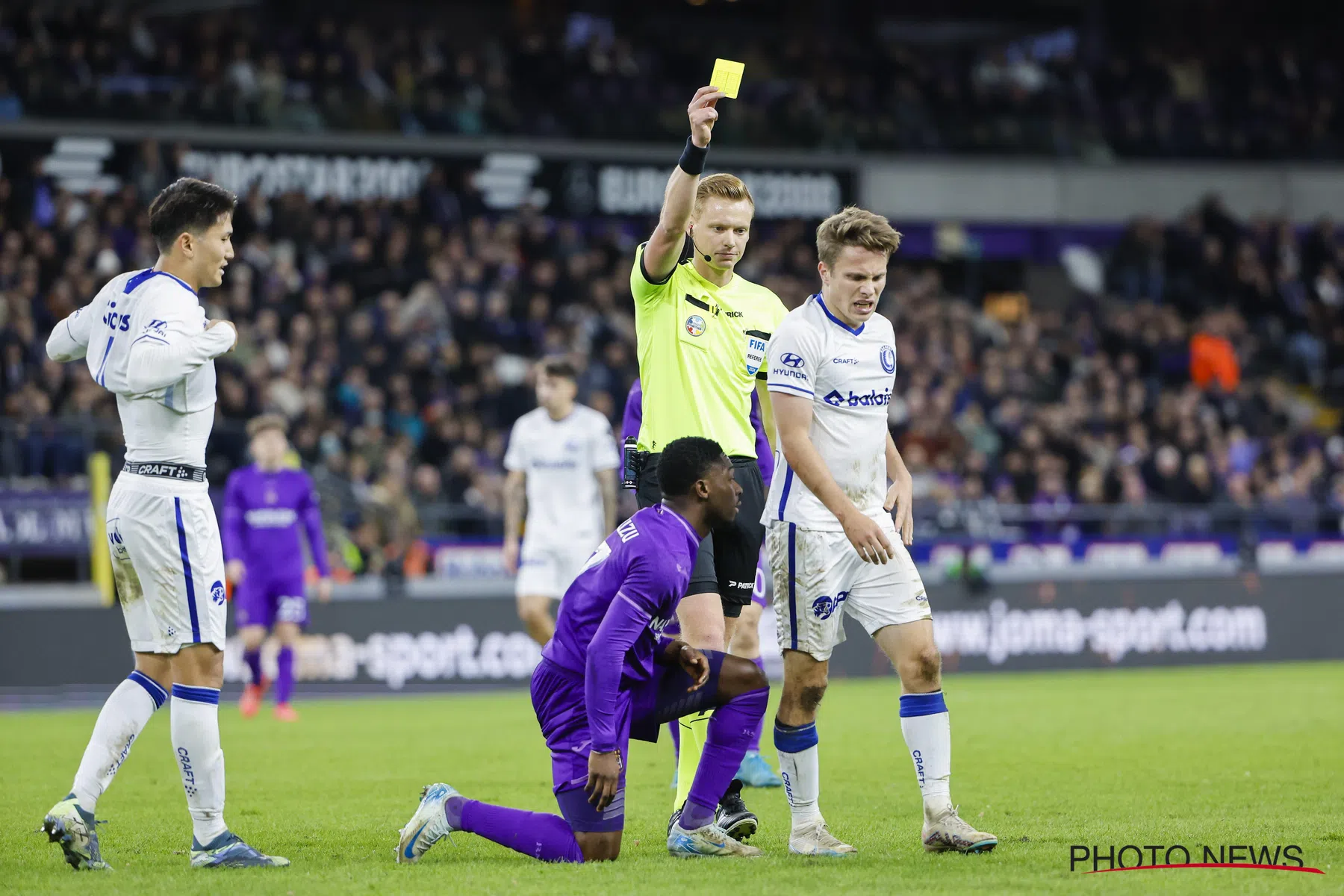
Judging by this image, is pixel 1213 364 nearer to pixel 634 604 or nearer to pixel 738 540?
pixel 738 540

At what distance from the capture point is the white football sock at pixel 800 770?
6250 mm

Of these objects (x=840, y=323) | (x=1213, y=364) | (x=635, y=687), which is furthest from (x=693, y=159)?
(x=1213, y=364)

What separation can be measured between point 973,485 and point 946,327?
6.12 m

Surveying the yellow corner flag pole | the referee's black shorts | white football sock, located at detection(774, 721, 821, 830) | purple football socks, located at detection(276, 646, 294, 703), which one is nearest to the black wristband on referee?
the referee's black shorts

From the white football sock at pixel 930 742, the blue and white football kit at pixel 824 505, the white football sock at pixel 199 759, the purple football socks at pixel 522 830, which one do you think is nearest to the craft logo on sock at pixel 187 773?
the white football sock at pixel 199 759

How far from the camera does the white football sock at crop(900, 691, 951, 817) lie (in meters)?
6.14

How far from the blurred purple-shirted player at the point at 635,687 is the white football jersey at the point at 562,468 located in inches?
248

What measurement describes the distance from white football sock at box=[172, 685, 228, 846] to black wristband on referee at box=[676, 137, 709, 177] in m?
2.78

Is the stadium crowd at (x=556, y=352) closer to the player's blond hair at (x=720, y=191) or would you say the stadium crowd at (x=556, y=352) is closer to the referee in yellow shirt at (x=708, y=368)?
the referee in yellow shirt at (x=708, y=368)

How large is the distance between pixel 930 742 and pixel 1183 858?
994 mm

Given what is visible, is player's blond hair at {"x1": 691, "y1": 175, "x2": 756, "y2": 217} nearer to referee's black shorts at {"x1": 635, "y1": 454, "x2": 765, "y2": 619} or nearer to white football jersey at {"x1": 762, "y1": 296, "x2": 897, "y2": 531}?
white football jersey at {"x1": 762, "y1": 296, "x2": 897, "y2": 531}

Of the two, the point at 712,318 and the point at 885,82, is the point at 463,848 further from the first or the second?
the point at 885,82

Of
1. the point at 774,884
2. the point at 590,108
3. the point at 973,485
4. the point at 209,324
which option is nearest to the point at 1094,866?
the point at 774,884

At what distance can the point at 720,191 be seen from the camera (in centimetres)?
710
